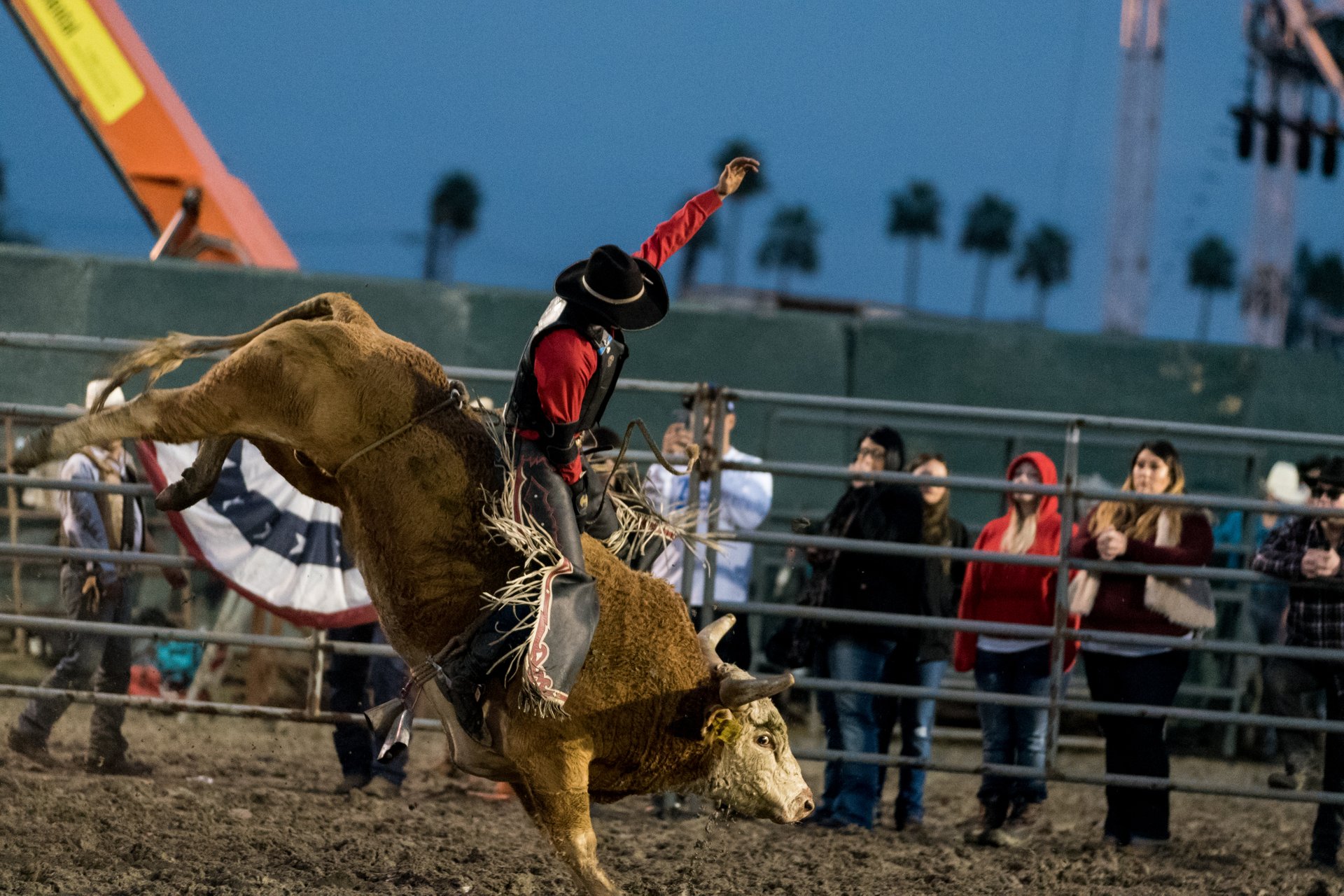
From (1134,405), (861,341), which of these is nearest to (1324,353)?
(1134,405)

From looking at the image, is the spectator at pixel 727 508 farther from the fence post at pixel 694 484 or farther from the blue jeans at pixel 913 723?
the blue jeans at pixel 913 723

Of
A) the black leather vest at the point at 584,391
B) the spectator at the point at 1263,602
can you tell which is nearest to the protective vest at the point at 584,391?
the black leather vest at the point at 584,391

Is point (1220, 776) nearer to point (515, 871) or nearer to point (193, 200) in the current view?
point (515, 871)

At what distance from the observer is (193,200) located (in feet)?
30.9

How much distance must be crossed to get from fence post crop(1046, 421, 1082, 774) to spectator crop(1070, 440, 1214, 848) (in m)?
0.15

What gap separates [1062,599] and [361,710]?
309 cm

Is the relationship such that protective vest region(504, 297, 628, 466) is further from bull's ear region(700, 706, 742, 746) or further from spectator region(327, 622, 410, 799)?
spectator region(327, 622, 410, 799)

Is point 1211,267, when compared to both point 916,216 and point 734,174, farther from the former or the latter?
point 734,174

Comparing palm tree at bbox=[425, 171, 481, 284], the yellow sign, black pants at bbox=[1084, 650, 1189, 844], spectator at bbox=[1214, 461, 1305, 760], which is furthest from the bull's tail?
palm tree at bbox=[425, 171, 481, 284]

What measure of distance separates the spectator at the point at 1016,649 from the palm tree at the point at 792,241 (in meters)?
88.1

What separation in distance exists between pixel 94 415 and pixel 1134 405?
25.0ft

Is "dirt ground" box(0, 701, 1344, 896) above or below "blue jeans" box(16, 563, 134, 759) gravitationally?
below

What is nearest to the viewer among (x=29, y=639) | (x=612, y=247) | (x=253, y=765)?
(x=612, y=247)

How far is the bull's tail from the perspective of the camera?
177 inches
